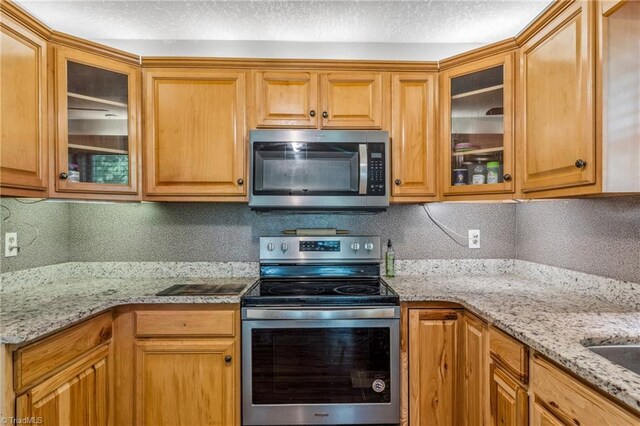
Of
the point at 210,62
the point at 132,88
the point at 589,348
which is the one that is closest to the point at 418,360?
the point at 589,348

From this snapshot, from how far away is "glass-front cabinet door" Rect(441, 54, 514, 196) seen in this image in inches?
67.5

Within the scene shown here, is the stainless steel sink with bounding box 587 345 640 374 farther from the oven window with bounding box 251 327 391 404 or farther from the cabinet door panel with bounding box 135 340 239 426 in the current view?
the cabinet door panel with bounding box 135 340 239 426

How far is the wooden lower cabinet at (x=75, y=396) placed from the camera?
3.83 feet

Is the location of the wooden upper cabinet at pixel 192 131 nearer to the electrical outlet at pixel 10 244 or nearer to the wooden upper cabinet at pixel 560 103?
the electrical outlet at pixel 10 244

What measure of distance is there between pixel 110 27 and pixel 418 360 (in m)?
2.67

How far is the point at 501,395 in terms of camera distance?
1.27 m

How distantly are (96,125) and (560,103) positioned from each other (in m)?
2.24

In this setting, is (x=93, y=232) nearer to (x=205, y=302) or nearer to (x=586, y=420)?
(x=205, y=302)

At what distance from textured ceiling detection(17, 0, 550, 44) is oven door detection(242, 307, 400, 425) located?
169 cm

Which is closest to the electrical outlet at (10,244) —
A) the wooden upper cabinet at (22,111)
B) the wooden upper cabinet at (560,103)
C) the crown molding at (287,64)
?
the wooden upper cabinet at (22,111)

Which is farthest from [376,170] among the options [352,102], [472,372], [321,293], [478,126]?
[472,372]

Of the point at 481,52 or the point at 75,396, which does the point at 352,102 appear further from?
the point at 75,396

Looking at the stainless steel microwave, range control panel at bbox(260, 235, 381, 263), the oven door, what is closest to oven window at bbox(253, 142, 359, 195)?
the stainless steel microwave

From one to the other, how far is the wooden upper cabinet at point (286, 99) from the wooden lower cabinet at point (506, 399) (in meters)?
1.51
